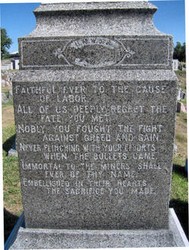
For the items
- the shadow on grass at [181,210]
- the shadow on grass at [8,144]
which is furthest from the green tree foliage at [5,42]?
the shadow on grass at [181,210]

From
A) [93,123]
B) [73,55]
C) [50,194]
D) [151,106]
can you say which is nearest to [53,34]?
[73,55]

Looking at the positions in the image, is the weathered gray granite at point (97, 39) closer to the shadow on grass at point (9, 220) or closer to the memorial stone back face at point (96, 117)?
the memorial stone back face at point (96, 117)

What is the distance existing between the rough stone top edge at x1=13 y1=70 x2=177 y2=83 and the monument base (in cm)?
163

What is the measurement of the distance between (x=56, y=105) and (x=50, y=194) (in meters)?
0.98

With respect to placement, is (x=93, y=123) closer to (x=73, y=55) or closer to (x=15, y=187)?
(x=73, y=55)

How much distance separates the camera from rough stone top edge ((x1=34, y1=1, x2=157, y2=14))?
127 inches

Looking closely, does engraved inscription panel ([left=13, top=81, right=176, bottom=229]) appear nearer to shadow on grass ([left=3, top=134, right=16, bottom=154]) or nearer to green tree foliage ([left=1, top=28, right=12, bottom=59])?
shadow on grass ([left=3, top=134, right=16, bottom=154])

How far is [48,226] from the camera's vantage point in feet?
12.2

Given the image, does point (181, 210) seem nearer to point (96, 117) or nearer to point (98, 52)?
point (96, 117)

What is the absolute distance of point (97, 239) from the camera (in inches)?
142

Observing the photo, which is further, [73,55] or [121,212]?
[121,212]

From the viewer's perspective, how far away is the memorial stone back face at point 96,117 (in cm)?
325

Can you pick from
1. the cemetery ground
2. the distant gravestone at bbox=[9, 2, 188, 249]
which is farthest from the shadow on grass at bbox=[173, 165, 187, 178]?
the distant gravestone at bbox=[9, 2, 188, 249]

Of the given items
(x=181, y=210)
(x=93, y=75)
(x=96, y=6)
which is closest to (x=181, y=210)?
(x=181, y=210)
